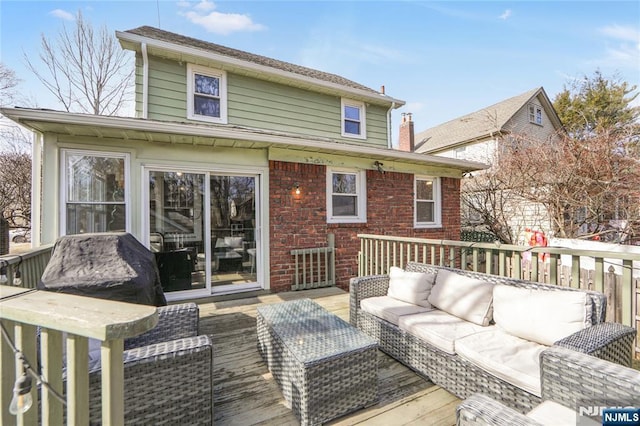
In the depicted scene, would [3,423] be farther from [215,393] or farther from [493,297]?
[493,297]

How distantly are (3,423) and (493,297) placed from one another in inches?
120

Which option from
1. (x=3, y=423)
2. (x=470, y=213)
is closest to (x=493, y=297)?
(x=3, y=423)

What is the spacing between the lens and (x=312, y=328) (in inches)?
92.5

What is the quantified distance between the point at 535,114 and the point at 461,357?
16512 mm

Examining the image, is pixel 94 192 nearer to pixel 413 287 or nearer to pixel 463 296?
pixel 413 287

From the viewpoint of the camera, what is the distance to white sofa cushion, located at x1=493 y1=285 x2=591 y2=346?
1.94m

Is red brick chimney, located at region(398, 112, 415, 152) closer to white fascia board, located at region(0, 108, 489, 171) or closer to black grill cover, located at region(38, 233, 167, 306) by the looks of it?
white fascia board, located at region(0, 108, 489, 171)

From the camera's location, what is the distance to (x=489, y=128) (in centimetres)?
1246

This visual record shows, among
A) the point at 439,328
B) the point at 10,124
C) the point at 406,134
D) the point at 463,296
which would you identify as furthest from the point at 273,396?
the point at 10,124

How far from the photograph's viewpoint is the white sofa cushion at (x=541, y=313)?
6.37ft

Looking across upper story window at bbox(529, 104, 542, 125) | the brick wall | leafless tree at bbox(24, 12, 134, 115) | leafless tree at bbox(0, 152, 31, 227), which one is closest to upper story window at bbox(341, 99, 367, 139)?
the brick wall

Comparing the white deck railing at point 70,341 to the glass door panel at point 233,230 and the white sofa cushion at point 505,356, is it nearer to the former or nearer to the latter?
the white sofa cushion at point 505,356
